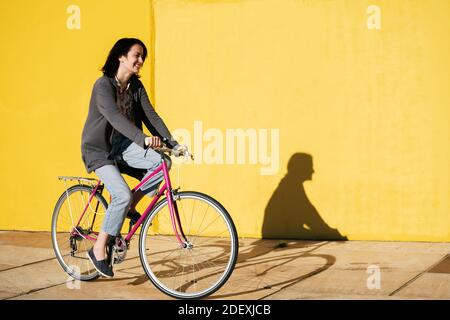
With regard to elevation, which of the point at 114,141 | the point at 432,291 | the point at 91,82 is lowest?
the point at 432,291

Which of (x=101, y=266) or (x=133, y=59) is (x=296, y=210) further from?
(x=133, y=59)

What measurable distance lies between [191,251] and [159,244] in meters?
0.92

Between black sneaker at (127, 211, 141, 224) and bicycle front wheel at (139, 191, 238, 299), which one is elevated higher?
black sneaker at (127, 211, 141, 224)

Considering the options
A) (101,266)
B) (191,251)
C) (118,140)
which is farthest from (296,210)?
(101,266)

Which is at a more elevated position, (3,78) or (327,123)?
(3,78)

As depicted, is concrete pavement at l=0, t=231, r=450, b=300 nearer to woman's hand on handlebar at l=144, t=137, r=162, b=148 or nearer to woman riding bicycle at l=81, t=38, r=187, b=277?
woman riding bicycle at l=81, t=38, r=187, b=277

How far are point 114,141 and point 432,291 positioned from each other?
272 cm

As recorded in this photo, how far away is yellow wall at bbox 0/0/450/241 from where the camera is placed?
26.0ft

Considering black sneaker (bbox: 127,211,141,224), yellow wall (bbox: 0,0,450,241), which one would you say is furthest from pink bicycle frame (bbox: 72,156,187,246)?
yellow wall (bbox: 0,0,450,241)

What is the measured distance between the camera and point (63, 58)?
8.88m

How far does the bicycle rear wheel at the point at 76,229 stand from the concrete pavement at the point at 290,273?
13 cm
